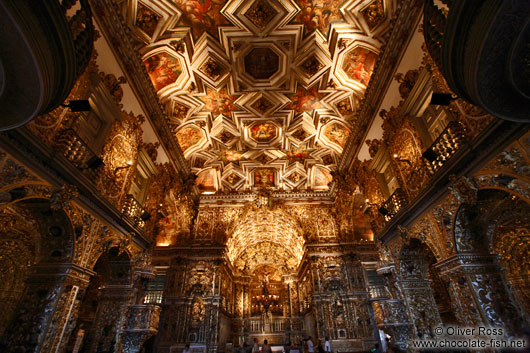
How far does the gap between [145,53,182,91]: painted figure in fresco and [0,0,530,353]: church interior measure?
0.11 m

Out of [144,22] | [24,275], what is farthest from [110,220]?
[144,22]

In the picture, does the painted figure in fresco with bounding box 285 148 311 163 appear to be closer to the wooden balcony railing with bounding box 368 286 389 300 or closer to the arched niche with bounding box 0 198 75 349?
the wooden balcony railing with bounding box 368 286 389 300

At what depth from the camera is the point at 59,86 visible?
4.15 meters

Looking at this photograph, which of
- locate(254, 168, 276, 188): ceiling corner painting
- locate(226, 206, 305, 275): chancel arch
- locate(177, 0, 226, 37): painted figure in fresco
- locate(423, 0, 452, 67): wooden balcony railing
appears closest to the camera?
locate(423, 0, 452, 67): wooden balcony railing

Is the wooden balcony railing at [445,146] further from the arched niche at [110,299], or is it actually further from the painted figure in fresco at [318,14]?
the arched niche at [110,299]

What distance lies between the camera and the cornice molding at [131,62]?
24.7 ft

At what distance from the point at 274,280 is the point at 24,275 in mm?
19929

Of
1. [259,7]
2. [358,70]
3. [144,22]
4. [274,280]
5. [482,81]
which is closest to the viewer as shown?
[482,81]

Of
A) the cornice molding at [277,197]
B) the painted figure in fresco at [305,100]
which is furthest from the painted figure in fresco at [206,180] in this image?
the painted figure in fresco at [305,100]

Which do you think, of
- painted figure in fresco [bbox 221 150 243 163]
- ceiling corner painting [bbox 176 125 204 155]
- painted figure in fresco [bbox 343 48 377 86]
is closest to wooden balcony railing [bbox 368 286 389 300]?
painted figure in fresco [bbox 221 150 243 163]

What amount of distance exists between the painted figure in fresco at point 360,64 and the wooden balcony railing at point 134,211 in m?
9.98

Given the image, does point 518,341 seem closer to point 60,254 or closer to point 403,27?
point 403,27

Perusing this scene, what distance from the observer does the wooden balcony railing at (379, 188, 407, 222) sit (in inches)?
347

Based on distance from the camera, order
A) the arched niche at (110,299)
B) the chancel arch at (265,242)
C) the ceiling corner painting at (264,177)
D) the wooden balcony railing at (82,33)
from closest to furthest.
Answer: the wooden balcony railing at (82,33), the arched niche at (110,299), the ceiling corner painting at (264,177), the chancel arch at (265,242)
